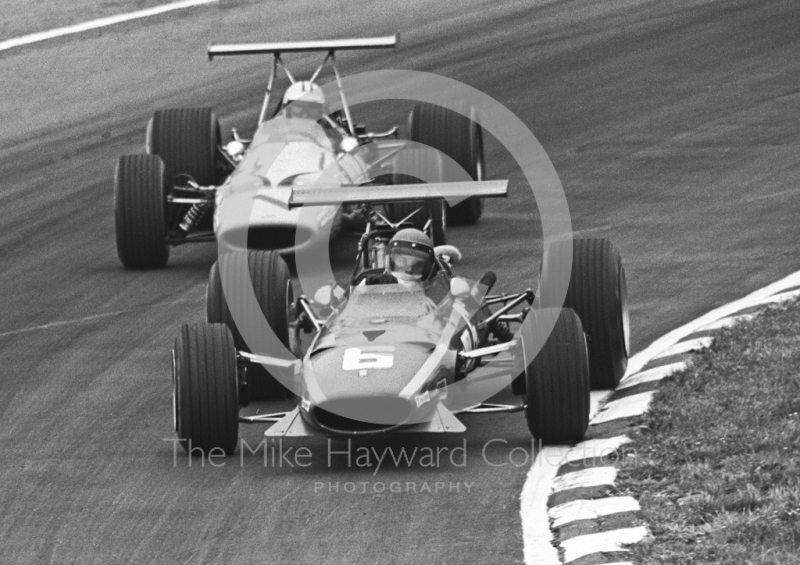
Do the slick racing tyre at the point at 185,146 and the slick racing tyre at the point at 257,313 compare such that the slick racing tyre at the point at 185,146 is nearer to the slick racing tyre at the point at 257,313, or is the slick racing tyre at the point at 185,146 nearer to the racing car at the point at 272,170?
the racing car at the point at 272,170

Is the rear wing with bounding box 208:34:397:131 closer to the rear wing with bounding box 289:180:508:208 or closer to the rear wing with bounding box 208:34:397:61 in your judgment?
the rear wing with bounding box 208:34:397:61

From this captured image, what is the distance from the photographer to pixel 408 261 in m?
11.0

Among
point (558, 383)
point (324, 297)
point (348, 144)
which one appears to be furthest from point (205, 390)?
point (348, 144)

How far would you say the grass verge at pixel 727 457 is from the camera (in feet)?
26.3

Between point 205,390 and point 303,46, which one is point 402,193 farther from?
point 303,46

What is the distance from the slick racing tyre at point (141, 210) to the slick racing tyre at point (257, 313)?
13.2ft

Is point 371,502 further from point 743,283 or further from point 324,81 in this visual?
point 324,81

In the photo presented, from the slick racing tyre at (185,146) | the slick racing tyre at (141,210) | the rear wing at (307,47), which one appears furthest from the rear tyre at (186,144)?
the slick racing tyre at (141,210)

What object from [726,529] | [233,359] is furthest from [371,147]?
[726,529]

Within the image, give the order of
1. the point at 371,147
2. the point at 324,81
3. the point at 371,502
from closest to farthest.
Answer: the point at 371,502 < the point at 371,147 < the point at 324,81

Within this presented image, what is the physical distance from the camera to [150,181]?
49.7 ft

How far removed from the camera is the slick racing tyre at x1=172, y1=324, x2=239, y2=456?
31.8 ft

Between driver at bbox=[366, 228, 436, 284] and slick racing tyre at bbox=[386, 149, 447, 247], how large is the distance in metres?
3.61

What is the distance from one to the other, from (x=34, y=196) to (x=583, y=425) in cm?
1054
